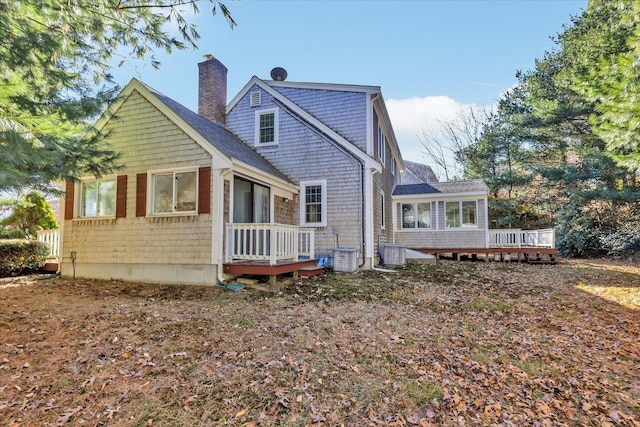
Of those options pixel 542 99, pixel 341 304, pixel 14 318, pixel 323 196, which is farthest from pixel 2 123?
pixel 542 99

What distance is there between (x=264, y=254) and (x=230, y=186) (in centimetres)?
213

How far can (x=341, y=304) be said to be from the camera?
6977mm

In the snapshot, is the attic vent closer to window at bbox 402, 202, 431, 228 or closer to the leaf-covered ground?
the leaf-covered ground

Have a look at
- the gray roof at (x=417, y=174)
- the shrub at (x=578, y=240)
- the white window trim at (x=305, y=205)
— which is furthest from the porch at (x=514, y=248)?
the gray roof at (x=417, y=174)

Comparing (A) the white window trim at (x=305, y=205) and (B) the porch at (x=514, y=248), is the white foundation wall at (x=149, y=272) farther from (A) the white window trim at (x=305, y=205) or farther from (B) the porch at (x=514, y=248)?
(B) the porch at (x=514, y=248)

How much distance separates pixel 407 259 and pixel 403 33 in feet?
31.5

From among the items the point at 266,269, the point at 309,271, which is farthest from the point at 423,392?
the point at 309,271

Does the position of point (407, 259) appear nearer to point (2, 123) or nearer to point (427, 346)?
point (427, 346)

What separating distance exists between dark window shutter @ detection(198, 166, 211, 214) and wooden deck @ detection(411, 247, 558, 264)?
11178mm

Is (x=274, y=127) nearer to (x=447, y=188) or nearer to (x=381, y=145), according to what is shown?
(x=381, y=145)

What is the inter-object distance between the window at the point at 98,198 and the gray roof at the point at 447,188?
12.2 meters

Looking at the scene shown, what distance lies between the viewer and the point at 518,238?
15.3 m

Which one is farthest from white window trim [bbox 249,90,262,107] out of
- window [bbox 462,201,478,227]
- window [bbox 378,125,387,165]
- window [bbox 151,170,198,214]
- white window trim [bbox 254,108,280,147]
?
window [bbox 462,201,478,227]

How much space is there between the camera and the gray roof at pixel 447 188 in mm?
15688
